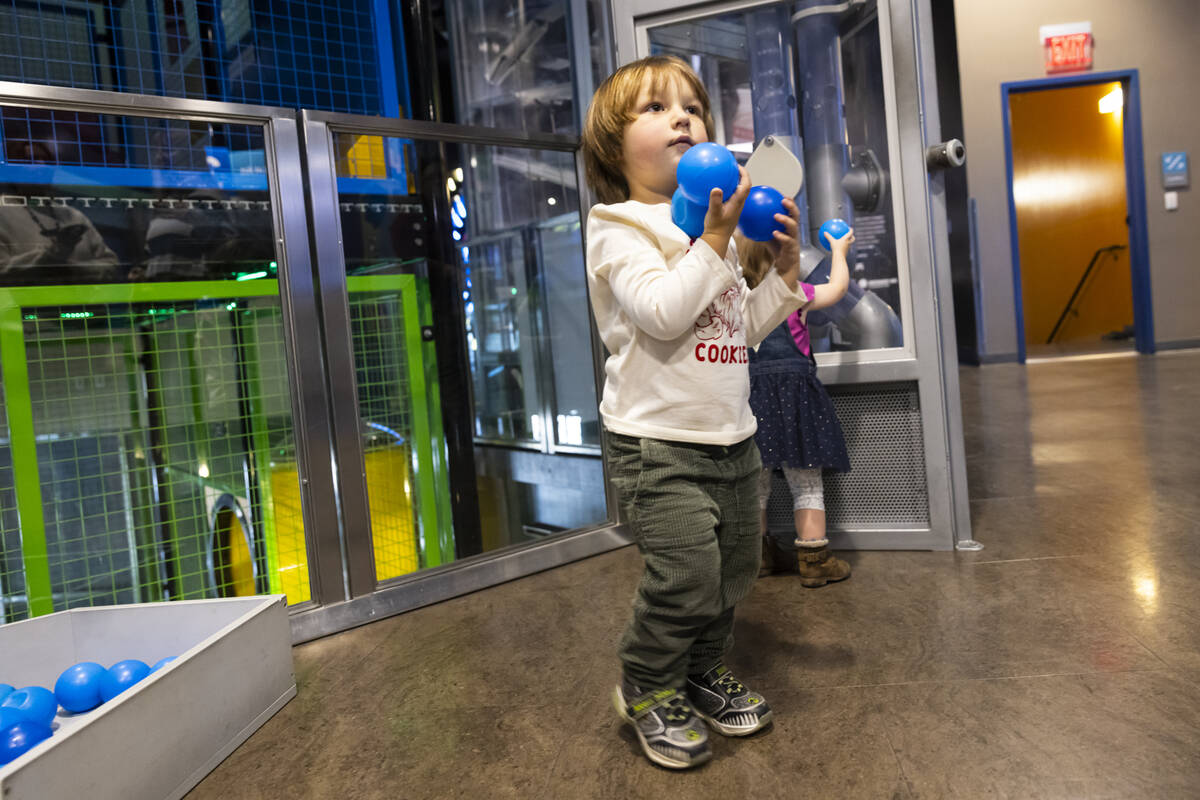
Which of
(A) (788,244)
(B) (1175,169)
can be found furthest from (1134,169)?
(A) (788,244)

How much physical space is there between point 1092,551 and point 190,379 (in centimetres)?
248

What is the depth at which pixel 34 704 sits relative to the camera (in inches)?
67.7

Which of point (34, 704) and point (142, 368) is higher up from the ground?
point (142, 368)

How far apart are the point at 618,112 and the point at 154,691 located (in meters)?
1.24

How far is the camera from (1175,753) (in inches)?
54.4

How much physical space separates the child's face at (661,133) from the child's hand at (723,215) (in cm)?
16

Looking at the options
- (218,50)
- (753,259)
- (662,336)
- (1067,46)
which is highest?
(1067,46)

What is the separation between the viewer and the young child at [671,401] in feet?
4.87

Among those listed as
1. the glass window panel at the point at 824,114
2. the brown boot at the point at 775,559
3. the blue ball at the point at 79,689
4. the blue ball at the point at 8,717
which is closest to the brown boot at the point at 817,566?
the brown boot at the point at 775,559

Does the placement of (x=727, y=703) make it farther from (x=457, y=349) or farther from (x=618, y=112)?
(x=457, y=349)

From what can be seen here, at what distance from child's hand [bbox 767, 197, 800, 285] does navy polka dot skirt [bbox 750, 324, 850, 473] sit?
2.64 feet

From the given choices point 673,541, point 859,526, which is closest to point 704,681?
point 673,541

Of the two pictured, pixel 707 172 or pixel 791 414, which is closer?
pixel 707 172

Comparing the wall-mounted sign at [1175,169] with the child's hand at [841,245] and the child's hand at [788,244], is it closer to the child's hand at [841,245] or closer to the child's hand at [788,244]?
the child's hand at [841,245]
